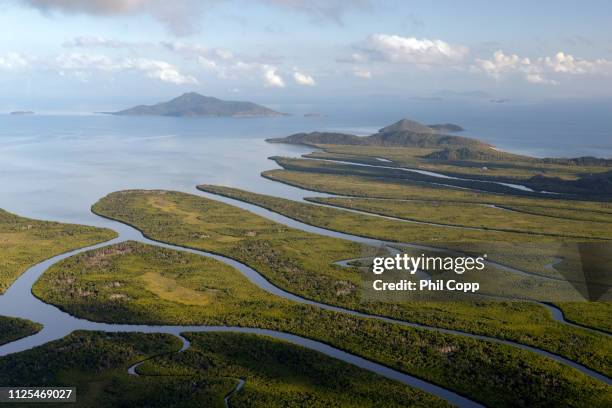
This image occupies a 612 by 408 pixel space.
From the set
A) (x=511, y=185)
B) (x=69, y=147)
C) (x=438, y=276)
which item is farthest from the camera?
(x=69, y=147)

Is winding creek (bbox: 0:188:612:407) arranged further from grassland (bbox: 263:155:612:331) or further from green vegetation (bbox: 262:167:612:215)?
green vegetation (bbox: 262:167:612:215)

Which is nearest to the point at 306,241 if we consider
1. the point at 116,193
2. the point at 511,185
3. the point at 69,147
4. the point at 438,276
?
the point at 438,276

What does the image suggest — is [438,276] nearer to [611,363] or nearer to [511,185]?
[611,363]

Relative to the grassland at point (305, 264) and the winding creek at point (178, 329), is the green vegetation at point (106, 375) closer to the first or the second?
the winding creek at point (178, 329)

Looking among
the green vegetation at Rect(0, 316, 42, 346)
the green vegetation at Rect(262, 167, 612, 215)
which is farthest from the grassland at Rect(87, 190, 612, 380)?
the green vegetation at Rect(262, 167, 612, 215)

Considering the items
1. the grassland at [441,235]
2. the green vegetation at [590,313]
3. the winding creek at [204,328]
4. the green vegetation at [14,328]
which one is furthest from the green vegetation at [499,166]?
the green vegetation at [14,328]

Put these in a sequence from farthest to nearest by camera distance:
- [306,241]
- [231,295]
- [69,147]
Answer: [69,147]
[306,241]
[231,295]
